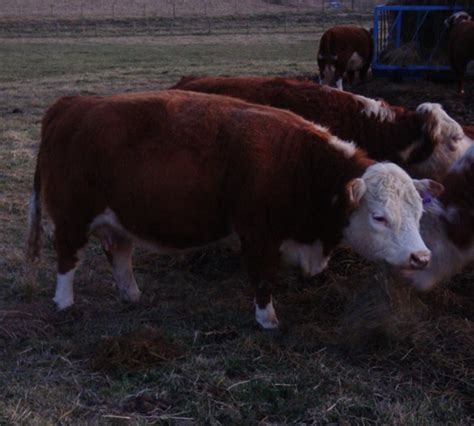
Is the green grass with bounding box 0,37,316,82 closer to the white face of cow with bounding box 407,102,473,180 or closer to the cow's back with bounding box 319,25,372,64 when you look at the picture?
the cow's back with bounding box 319,25,372,64

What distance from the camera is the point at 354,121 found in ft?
23.4

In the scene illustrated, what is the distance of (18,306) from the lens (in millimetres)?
5707

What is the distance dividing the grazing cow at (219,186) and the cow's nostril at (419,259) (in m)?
0.08

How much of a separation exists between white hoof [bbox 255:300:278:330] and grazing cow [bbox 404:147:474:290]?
0.99 m

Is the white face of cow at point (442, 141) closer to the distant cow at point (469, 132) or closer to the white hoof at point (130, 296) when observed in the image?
the distant cow at point (469, 132)

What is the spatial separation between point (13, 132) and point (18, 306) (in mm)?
6843

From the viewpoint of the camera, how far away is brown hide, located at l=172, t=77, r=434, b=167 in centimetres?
706

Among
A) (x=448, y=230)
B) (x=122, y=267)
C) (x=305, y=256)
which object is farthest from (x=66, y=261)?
(x=448, y=230)

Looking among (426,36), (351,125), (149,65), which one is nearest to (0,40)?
(149,65)

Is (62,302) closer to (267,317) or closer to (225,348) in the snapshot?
(225,348)

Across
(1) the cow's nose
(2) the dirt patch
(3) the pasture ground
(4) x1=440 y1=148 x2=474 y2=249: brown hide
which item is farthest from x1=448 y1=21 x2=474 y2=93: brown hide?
(2) the dirt patch

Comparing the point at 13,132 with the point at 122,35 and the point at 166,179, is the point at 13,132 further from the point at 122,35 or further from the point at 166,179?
the point at 122,35

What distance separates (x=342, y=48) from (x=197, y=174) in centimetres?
1385

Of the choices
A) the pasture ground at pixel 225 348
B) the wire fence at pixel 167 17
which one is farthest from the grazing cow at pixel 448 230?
the wire fence at pixel 167 17
